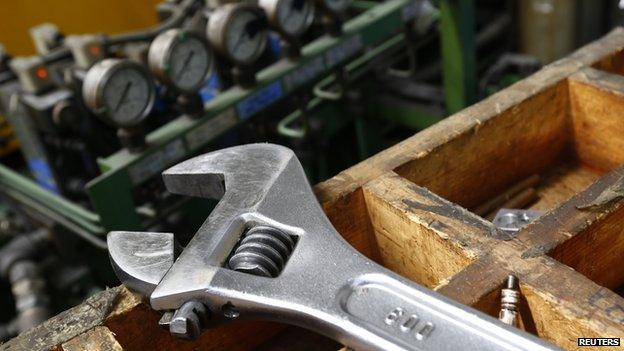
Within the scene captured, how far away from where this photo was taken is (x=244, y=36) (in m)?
2.59

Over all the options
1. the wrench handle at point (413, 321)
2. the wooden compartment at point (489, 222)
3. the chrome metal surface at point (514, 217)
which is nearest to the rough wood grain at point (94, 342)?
the wooden compartment at point (489, 222)

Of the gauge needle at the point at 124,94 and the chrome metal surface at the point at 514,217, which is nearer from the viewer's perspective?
the chrome metal surface at the point at 514,217

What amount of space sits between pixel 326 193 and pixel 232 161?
18 cm

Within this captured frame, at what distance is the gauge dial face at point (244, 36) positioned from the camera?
2.53 metres

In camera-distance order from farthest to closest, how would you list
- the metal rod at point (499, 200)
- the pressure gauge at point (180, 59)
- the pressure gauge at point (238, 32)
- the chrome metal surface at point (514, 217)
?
the pressure gauge at point (238, 32)
the pressure gauge at point (180, 59)
the metal rod at point (499, 200)
the chrome metal surface at point (514, 217)

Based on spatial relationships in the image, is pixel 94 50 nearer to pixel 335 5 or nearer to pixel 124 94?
pixel 124 94

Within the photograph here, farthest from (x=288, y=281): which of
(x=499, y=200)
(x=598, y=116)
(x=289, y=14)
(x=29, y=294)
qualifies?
(x=29, y=294)

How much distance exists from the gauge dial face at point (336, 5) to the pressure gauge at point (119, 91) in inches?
31.9

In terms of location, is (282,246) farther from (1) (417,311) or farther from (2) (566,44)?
(2) (566,44)

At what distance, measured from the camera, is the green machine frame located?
2248 mm

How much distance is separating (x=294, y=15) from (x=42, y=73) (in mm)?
1027

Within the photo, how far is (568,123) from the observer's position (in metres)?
1.53

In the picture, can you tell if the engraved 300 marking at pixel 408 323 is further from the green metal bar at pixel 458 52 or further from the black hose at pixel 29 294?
the green metal bar at pixel 458 52

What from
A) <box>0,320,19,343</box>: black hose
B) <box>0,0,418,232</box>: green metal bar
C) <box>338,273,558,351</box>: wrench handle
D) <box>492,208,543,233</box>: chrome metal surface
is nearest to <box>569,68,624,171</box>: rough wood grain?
<box>492,208,543,233</box>: chrome metal surface
